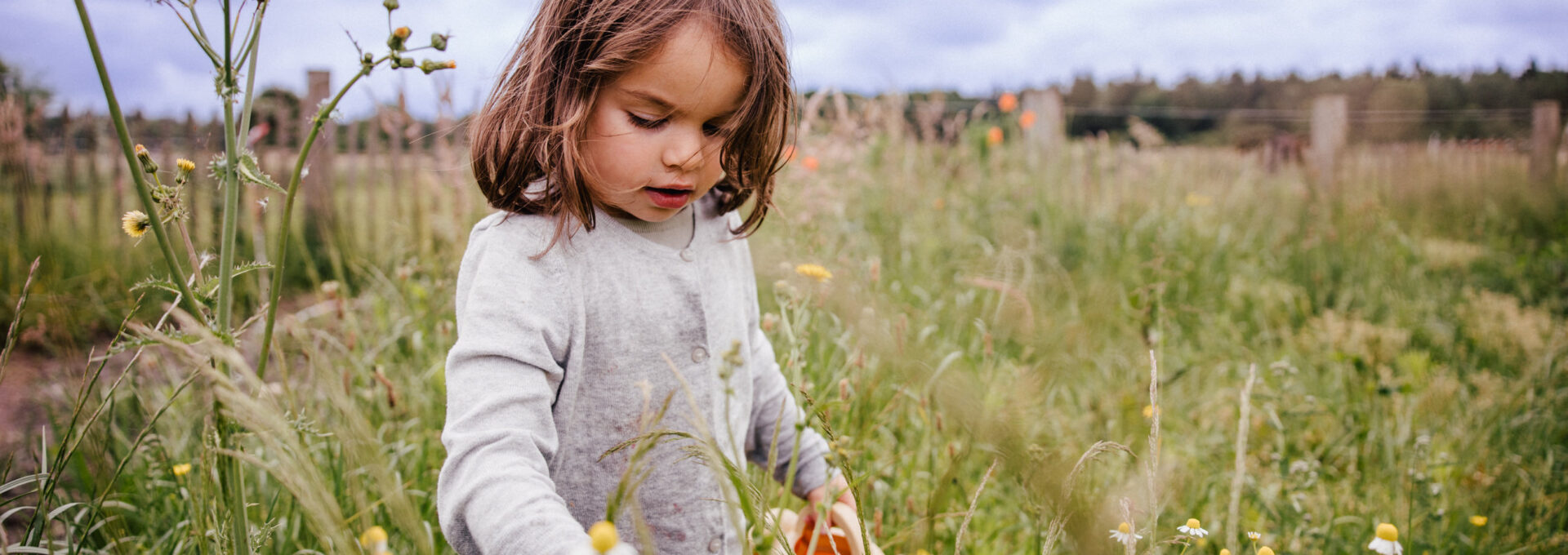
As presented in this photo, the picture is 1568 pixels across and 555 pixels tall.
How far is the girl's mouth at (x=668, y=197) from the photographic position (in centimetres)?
112

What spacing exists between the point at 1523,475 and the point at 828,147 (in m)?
2.59

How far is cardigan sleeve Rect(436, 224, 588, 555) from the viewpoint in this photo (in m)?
0.84

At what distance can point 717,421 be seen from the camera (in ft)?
4.08

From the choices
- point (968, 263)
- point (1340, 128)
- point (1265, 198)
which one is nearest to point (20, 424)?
point (968, 263)

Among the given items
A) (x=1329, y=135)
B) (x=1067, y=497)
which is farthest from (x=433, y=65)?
(x=1329, y=135)

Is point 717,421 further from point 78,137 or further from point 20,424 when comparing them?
point 78,137

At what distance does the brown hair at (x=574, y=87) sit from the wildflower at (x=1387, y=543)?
3.71ft

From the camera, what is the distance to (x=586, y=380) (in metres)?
1.13

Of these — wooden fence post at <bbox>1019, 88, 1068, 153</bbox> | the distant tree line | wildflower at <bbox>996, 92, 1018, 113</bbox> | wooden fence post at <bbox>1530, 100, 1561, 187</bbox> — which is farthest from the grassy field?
wooden fence post at <bbox>1530, 100, 1561, 187</bbox>

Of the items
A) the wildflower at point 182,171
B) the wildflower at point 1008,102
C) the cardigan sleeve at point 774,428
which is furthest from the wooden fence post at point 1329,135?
the wildflower at point 182,171

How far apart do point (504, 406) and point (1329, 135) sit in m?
7.72

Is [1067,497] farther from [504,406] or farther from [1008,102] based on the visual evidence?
[1008,102]

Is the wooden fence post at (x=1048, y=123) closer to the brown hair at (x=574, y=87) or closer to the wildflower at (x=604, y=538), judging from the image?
the brown hair at (x=574, y=87)

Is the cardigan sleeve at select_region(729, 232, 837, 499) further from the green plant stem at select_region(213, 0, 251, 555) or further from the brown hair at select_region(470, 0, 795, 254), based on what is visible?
the green plant stem at select_region(213, 0, 251, 555)
